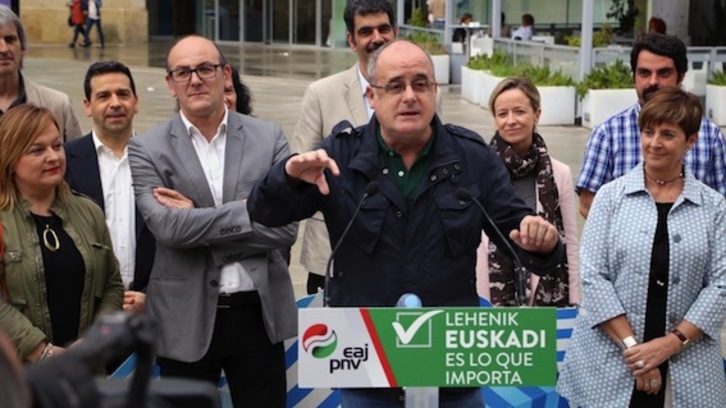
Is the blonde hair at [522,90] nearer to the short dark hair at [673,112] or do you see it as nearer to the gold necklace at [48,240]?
the short dark hair at [673,112]

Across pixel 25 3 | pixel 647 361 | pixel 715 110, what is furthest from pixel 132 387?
pixel 25 3

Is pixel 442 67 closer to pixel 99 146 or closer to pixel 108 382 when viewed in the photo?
pixel 99 146

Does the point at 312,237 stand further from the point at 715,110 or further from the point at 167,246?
the point at 715,110

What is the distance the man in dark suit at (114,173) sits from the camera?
514 centimetres

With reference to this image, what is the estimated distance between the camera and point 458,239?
3.61 meters

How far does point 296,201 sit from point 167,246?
3.63 ft

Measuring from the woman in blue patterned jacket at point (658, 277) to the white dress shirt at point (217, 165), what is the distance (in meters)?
1.31

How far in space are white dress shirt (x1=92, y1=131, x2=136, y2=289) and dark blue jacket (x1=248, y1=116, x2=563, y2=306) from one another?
1.62 meters

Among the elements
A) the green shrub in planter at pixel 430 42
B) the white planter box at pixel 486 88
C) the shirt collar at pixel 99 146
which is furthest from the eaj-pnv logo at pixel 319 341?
the green shrub in planter at pixel 430 42

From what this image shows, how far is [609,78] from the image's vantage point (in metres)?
18.6

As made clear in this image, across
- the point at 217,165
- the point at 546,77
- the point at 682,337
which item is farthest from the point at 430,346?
the point at 546,77

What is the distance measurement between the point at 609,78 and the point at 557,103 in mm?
1141

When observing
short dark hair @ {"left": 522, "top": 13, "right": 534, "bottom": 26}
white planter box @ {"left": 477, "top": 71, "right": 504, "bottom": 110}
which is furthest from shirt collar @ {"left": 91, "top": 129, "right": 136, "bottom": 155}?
short dark hair @ {"left": 522, "top": 13, "right": 534, "bottom": 26}

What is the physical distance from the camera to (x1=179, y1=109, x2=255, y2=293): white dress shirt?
4582mm
